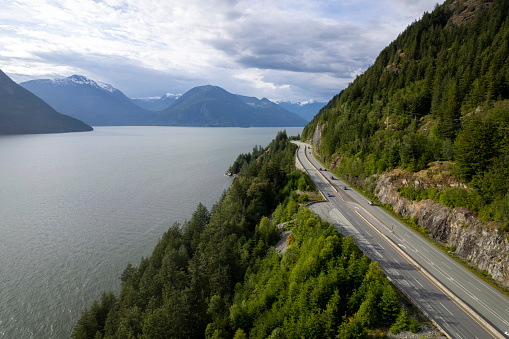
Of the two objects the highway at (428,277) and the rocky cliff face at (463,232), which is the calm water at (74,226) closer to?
the highway at (428,277)

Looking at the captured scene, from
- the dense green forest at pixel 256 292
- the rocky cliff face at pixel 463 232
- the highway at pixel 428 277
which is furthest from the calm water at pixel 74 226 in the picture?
the rocky cliff face at pixel 463 232

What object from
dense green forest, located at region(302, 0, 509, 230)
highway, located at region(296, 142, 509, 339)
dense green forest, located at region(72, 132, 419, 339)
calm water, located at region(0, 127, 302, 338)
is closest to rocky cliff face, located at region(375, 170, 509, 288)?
dense green forest, located at region(302, 0, 509, 230)

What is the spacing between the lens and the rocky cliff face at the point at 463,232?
2800cm

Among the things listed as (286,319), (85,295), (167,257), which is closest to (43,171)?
(85,295)

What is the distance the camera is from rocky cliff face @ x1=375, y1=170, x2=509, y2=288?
2800cm

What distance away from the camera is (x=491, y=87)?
151 feet

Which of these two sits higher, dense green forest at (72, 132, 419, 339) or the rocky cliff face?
the rocky cliff face

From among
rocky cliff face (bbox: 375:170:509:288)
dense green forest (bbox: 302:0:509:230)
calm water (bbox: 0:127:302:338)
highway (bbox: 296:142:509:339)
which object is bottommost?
calm water (bbox: 0:127:302:338)

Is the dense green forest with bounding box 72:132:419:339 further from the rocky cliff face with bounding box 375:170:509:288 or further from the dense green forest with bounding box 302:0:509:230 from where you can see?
the dense green forest with bounding box 302:0:509:230

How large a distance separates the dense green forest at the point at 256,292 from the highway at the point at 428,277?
126 inches

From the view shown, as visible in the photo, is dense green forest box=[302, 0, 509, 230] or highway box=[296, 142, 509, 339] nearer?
highway box=[296, 142, 509, 339]

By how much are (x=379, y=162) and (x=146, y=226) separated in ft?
209

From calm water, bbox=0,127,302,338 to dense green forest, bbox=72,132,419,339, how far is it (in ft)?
27.5

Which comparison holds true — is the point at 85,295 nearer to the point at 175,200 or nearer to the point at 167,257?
the point at 167,257
